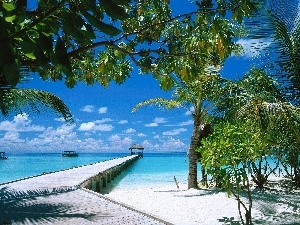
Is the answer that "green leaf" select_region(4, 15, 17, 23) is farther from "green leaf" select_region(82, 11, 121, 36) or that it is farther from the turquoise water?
the turquoise water

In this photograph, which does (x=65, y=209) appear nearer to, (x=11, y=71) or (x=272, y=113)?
(x=272, y=113)

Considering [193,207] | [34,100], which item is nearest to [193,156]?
[193,207]

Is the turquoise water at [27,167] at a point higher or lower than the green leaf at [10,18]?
lower

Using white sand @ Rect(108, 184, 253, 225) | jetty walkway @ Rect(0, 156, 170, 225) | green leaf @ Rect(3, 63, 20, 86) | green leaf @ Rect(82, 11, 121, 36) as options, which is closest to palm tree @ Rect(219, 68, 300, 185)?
white sand @ Rect(108, 184, 253, 225)

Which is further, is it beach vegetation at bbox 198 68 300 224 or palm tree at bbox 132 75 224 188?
palm tree at bbox 132 75 224 188

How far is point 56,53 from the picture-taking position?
1.07m

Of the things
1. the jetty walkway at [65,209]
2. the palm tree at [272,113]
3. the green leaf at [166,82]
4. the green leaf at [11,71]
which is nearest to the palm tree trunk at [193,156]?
the palm tree at [272,113]

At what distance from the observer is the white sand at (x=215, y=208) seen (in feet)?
27.9

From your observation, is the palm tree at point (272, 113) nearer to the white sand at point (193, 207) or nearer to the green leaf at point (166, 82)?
the white sand at point (193, 207)

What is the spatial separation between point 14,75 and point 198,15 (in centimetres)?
306

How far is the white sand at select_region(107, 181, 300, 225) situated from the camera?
849 centimetres

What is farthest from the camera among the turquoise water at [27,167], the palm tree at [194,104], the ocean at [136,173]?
the turquoise water at [27,167]

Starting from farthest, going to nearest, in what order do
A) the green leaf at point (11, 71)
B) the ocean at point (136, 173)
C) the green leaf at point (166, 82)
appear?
1. the ocean at point (136, 173)
2. the green leaf at point (166, 82)
3. the green leaf at point (11, 71)

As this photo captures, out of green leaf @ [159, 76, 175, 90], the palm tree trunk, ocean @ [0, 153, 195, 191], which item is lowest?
ocean @ [0, 153, 195, 191]
